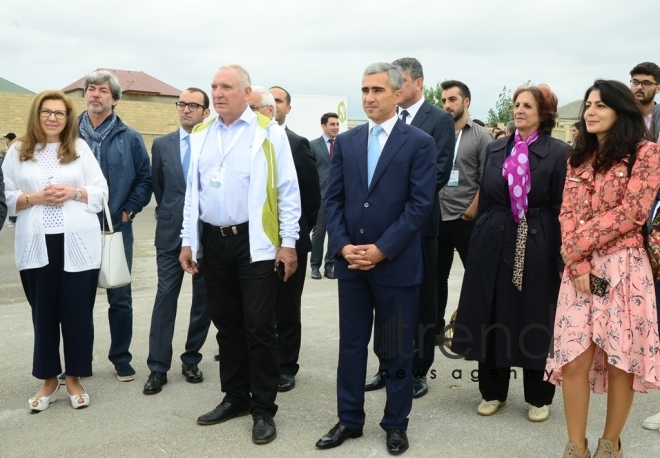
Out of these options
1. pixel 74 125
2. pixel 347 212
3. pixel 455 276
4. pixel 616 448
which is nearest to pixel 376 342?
pixel 347 212

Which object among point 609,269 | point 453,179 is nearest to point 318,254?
point 453,179

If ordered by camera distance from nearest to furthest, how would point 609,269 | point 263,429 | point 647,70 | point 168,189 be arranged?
point 609,269
point 263,429
point 647,70
point 168,189

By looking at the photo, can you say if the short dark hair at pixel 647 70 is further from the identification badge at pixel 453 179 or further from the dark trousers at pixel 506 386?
the dark trousers at pixel 506 386

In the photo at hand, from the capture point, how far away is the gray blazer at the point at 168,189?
17.7ft

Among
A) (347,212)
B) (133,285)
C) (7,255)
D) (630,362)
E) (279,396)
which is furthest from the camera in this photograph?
(7,255)

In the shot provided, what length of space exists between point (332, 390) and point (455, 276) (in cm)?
486

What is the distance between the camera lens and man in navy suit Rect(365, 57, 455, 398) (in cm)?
508

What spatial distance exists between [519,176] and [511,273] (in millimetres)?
633

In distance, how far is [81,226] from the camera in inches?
191

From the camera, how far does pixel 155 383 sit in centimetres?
517

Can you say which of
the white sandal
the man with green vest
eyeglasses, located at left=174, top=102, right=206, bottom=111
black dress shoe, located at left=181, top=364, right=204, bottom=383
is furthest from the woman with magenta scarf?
the white sandal

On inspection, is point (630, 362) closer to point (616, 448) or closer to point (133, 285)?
point (616, 448)

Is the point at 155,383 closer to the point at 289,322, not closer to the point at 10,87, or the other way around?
the point at 289,322

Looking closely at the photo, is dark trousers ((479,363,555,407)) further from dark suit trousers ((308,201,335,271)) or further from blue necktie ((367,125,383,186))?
dark suit trousers ((308,201,335,271))
